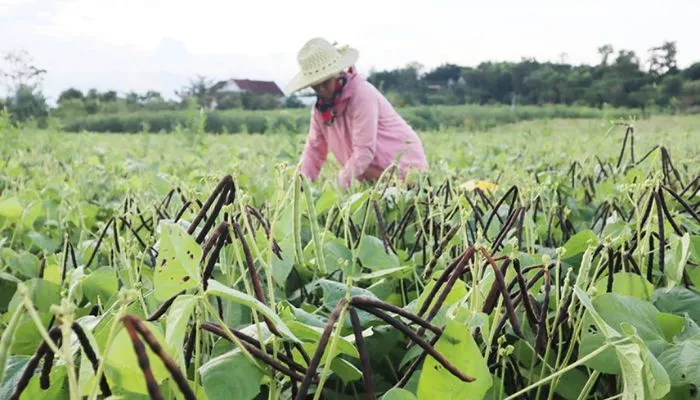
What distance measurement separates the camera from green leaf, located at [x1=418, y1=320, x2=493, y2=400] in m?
0.48

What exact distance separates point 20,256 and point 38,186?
1.39 metres

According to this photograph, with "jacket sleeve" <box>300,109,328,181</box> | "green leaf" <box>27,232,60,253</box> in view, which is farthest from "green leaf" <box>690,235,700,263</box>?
"jacket sleeve" <box>300,109,328,181</box>

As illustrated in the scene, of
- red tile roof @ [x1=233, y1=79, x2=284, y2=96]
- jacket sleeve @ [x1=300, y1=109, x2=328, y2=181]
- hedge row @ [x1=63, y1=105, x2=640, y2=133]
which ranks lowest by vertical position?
hedge row @ [x1=63, y1=105, x2=640, y2=133]

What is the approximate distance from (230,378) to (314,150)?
3.84m

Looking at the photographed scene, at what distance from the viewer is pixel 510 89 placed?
106 ft

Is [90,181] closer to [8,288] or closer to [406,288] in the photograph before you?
[8,288]

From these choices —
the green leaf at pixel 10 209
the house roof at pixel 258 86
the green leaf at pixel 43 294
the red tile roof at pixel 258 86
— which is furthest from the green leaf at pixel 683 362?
the red tile roof at pixel 258 86

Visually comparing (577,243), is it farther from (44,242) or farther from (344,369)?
(44,242)

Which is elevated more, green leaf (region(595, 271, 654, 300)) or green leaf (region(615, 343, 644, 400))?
green leaf (region(615, 343, 644, 400))

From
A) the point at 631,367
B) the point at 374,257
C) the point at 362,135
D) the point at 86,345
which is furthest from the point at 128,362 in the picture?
the point at 362,135

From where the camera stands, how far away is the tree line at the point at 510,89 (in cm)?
2383

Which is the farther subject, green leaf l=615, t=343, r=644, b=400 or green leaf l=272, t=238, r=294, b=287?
green leaf l=272, t=238, r=294, b=287

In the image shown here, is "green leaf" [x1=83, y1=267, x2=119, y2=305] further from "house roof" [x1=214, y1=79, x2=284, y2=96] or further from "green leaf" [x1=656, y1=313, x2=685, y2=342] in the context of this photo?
"house roof" [x1=214, y1=79, x2=284, y2=96]

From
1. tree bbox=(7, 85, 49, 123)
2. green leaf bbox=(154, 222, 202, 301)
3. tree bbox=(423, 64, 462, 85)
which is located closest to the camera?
green leaf bbox=(154, 222, 202, 301)
